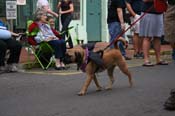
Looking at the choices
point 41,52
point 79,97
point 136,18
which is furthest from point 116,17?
point 79,97

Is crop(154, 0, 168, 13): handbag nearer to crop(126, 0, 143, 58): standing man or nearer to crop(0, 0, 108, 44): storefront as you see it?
crop(126, 0, 143, 58): standing man

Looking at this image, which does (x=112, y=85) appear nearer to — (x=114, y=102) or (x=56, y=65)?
(x=114, y=102)

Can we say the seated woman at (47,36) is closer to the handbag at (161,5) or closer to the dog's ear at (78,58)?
the dog's ear at (78,58)

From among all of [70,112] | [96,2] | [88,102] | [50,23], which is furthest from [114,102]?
[96,2]

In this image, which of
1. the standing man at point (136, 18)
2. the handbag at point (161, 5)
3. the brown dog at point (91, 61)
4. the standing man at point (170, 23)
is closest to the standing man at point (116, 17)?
the standing man at point (136, 18)

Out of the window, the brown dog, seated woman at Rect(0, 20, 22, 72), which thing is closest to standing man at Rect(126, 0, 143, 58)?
seated woman at Rect(0, 20, 22, 72)

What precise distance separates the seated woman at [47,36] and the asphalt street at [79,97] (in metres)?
0.97

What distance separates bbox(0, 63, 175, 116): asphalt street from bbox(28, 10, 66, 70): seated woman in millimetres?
965

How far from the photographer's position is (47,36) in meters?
11.7

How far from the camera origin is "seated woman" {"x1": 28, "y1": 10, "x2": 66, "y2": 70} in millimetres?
11422

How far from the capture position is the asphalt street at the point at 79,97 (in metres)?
6.88

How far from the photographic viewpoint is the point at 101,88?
8508 mm

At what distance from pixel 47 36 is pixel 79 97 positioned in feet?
13.2

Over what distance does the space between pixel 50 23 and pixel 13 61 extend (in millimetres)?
1477
